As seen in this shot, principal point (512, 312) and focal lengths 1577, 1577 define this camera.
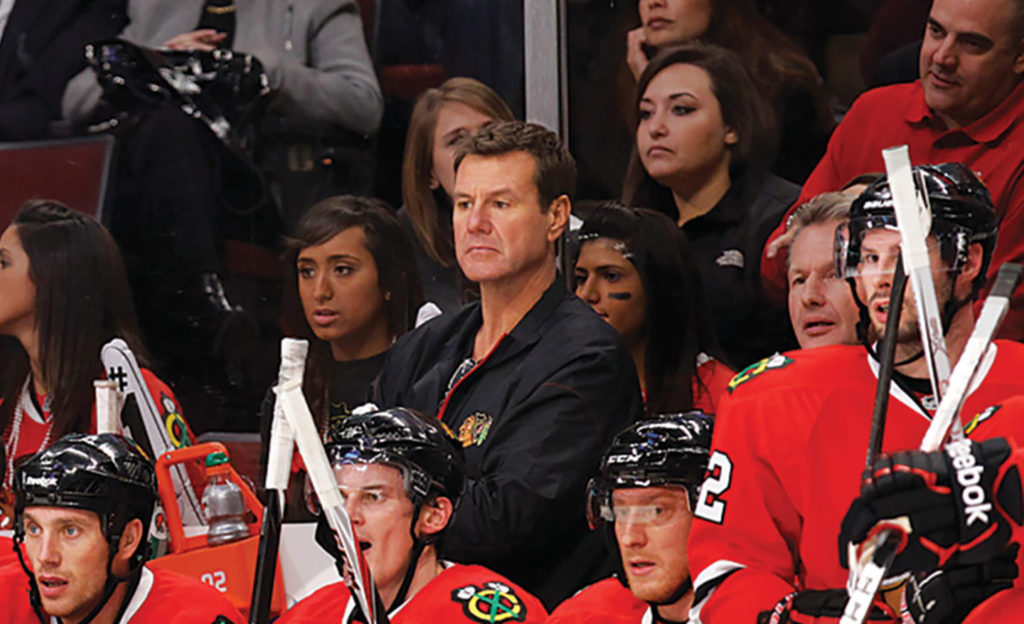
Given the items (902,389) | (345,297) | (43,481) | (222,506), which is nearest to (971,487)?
(902,389)

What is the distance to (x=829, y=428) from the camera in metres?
2.63

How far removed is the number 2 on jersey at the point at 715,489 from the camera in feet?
8.70

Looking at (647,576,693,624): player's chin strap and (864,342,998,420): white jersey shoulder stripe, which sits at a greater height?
(864,342,998,420): white jersey shoulder stripe

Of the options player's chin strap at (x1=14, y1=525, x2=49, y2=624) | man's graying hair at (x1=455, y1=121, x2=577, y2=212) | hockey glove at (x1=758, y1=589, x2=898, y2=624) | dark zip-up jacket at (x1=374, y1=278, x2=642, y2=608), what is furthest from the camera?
man's graying hair at (x1=455, y1=121, x2=577, y2=212)

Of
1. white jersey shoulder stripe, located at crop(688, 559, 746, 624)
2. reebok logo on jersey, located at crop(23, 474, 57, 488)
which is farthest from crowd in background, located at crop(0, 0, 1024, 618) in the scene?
reebok logo on jersey, located at crop(23, 474, 57, 488)

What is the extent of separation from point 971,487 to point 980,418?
13.2 inches

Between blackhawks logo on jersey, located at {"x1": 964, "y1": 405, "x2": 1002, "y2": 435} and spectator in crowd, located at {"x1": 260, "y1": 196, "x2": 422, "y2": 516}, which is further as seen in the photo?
spectator in crowd, located at {"x1": 260, "y1": 196, "x2": 422, "y2": 516}

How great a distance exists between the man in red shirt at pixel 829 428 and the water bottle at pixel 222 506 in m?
1.86

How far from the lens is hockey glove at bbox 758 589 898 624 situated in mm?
2449

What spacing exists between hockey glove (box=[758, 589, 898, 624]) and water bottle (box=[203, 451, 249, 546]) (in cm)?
204

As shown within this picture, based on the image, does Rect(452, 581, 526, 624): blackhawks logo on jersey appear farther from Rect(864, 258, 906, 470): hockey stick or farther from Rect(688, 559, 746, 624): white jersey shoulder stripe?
Rect(864, 258, 906, 470): hockey stick

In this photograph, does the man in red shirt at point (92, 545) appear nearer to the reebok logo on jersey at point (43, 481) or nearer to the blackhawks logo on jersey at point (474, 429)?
the reebok logo on jersey at point (43, 481)

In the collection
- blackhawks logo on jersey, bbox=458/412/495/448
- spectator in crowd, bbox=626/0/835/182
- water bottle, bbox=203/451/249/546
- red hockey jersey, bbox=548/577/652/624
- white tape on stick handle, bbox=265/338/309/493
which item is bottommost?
water bottle, bbox=203/451/249/546

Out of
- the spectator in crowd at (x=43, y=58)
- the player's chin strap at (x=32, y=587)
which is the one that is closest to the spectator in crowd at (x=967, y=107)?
the player's chin strap at (x=32, y=587)
